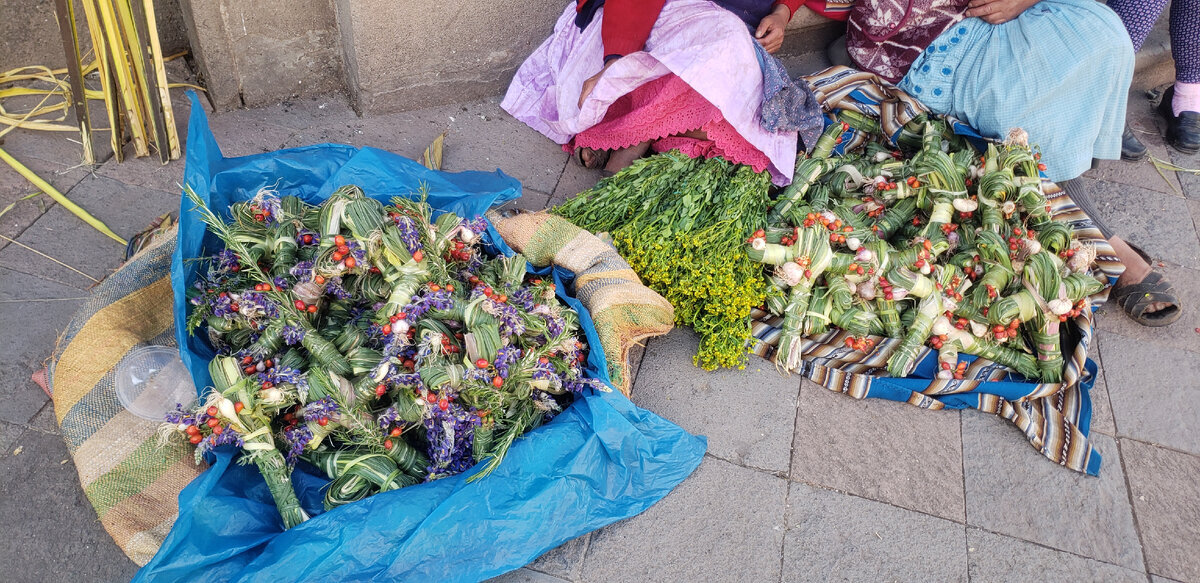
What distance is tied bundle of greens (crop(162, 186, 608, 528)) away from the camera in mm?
1919

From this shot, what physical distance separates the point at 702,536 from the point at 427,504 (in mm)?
806

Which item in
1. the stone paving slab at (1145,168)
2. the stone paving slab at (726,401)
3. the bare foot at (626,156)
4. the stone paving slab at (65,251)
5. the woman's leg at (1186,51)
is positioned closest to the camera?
the stone paving slab at (726,401)

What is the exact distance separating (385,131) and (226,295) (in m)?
1.39

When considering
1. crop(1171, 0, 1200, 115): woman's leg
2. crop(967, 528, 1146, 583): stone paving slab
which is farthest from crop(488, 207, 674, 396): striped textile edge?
crop(1171, 0, 1200, 115): woman's leg

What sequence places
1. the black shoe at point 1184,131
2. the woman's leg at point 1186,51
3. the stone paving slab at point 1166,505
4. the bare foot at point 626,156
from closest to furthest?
the stone paving slab at point 1166,505
the bare foot at point 626,156
the woman's leg at point 1186,51
the black shoe at point 1184,131

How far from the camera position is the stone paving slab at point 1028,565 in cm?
221

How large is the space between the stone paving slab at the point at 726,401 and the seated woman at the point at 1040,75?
4.92 ft

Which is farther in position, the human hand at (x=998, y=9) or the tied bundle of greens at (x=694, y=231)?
the human hand at (x=998, y=9)

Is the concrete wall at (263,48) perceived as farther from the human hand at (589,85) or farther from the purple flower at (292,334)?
the purple flower at (292,334)

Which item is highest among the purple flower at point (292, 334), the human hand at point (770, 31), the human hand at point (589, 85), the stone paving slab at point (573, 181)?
the human hand at point (770, 31)

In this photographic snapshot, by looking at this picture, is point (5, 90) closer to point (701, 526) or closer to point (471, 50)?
point (471, 50)

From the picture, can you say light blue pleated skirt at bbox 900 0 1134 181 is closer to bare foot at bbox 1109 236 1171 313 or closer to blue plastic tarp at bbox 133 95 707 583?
bare foot at bbox 1109 236 1171 313

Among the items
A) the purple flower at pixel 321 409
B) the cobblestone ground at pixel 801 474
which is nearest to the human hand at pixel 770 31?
the cobblestone ground at pixel 801 474

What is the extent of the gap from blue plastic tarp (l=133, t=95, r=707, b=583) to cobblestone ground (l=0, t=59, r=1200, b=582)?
0.46ft
